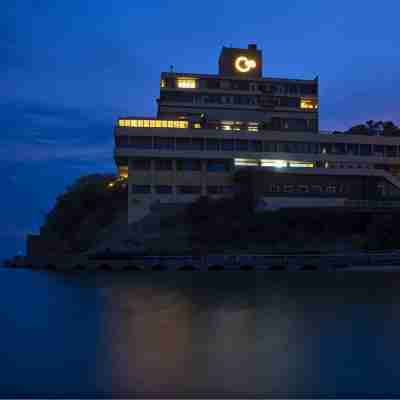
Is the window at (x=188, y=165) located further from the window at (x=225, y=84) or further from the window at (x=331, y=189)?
the window at (x=331, y=189)

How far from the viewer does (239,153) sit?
57.9 m

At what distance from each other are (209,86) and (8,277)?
41.4 m

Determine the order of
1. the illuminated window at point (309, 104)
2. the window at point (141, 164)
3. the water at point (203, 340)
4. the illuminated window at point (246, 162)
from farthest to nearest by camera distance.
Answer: the illuminated window at point (309, 104) < the illuminated window at point (246, 162) < the window at point (141, 164) < the water at point (203, 340)

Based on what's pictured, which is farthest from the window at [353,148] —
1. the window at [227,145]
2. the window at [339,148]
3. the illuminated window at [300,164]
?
the window at [227,145]

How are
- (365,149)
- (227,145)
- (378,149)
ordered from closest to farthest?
(227,145) < (365,149) < (378,149)

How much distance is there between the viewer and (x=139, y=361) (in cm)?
1489

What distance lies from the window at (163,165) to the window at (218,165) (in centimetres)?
547

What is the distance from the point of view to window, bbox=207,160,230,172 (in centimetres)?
5784

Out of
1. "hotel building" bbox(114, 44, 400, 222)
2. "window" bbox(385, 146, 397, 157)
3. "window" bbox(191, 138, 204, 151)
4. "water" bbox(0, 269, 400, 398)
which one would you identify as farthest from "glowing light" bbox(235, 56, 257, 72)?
"water" bbox(0, 269, 400, 398)

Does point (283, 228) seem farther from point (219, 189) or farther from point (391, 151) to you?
point (391, 151)

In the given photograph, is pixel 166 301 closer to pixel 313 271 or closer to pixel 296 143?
pixel 313 271

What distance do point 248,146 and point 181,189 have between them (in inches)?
453

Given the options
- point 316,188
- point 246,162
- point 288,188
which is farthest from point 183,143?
point 316,188

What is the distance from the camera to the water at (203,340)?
1281 cm
